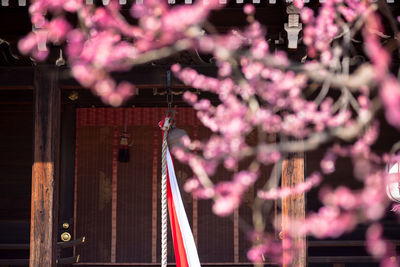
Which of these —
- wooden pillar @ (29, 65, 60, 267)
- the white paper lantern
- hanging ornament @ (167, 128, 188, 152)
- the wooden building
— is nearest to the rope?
hanging ornament @ (167, 128, 188, 152)

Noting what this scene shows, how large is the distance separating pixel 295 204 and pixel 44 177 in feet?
7.84

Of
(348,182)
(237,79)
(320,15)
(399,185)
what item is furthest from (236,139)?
(348,182)

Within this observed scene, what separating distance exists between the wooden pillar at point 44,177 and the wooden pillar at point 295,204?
2.20m

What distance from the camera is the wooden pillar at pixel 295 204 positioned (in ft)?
11.6

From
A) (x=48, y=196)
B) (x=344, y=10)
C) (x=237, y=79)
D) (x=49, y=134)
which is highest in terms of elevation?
(x=344, y=10)

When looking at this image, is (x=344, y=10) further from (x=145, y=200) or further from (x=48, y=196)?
(x=145, y=200)

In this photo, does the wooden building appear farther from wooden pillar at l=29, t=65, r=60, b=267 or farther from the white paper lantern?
wooden pillar at l=29, t=65, r=60, b=267

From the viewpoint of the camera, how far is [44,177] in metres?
3.65

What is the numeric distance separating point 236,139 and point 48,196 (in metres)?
1.96

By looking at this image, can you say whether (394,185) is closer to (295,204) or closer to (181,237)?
(295,204)

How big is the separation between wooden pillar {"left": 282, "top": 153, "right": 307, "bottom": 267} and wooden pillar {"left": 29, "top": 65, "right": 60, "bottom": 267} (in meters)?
2.20

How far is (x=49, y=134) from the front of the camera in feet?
12.0

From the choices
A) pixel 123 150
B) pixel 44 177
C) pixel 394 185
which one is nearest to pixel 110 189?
pixel 123 150

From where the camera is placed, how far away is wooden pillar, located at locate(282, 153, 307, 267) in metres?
3.54
